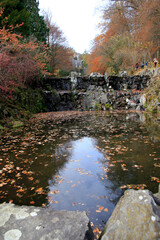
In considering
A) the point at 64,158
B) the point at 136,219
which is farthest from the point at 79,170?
the point at 136,219

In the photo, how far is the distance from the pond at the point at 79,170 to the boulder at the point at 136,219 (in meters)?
1.06

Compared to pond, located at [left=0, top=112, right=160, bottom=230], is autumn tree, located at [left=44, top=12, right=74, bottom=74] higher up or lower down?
higher up

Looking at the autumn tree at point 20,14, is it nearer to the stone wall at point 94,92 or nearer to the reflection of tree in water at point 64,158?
the stone wall at point 94,92

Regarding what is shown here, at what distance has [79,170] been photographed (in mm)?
4379

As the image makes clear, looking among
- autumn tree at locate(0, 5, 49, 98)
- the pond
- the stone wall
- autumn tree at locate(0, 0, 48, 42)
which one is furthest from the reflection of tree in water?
the stone wall

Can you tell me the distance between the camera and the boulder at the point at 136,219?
1.48m

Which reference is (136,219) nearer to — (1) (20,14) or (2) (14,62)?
(2) (14,62)

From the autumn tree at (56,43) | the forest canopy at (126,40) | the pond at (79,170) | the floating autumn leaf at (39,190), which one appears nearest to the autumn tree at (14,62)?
the pond at (79,170)

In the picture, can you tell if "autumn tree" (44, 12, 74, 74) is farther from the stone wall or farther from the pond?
the pond

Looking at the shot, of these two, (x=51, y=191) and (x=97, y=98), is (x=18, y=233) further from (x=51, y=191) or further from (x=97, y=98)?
(x=97, y=98)

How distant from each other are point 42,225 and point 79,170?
2.67 m

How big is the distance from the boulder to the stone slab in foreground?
26cm

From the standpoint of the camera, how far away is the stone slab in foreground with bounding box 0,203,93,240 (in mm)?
1623

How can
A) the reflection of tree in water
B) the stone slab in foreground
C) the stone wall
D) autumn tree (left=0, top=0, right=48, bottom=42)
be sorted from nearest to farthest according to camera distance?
the stone slab in foreground, the reflection of tree in water, autumn tree (left=0, top=0, right=48, bottom=42), the stone wall
